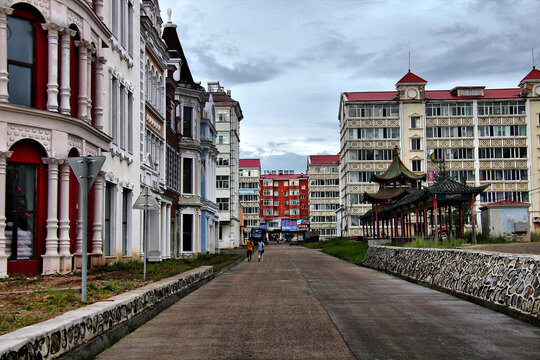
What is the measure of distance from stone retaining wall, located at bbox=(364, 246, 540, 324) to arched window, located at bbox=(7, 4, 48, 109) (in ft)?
39.7

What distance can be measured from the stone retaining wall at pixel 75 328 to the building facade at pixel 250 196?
126495mm

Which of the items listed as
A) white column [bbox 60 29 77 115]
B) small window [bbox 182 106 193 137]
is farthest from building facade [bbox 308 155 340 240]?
white column [bbox 60 29 77 115]

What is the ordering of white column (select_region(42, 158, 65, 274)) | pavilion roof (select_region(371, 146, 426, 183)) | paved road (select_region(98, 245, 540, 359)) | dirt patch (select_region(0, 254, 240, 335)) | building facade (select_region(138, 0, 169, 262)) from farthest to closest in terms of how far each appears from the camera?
pavilion roof (select_region(371, 146, 426, 183)), building facade (select_region(138, 0, 169, 262)), white column (select_region(42, 158, 65, 274)), dirt patch (select_region(0, 254, 240, 335)), paved road (select_region(98, 245, 540, 359))

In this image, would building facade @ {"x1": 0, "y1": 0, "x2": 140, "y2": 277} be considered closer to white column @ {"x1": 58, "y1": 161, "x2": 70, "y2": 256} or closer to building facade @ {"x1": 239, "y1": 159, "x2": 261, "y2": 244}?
white column @ {"x1": 58, "y1": 161, "x2": 70, "y2": 256}

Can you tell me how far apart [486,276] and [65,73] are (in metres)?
12.7

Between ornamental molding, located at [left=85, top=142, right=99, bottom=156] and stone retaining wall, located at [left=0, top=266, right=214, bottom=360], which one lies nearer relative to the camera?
stone retaining wall, located at [left=0, top=266, right=214, bottom=360]

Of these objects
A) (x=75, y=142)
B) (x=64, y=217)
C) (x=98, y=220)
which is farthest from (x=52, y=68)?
(x=98, y=220)

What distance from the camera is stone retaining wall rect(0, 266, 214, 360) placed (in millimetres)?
6074

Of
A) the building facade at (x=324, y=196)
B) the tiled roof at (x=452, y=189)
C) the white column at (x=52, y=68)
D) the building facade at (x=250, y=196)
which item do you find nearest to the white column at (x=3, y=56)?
the white column at (x=52, y=68)

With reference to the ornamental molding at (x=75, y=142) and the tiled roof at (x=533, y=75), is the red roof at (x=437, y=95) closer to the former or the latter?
the tiled roof at (x=533, y=75)

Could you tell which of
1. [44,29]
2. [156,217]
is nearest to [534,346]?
[44,29]

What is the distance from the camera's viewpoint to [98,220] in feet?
68.7

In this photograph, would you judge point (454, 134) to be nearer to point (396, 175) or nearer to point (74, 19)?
point (396, 175)

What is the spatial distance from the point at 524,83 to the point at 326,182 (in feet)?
182
